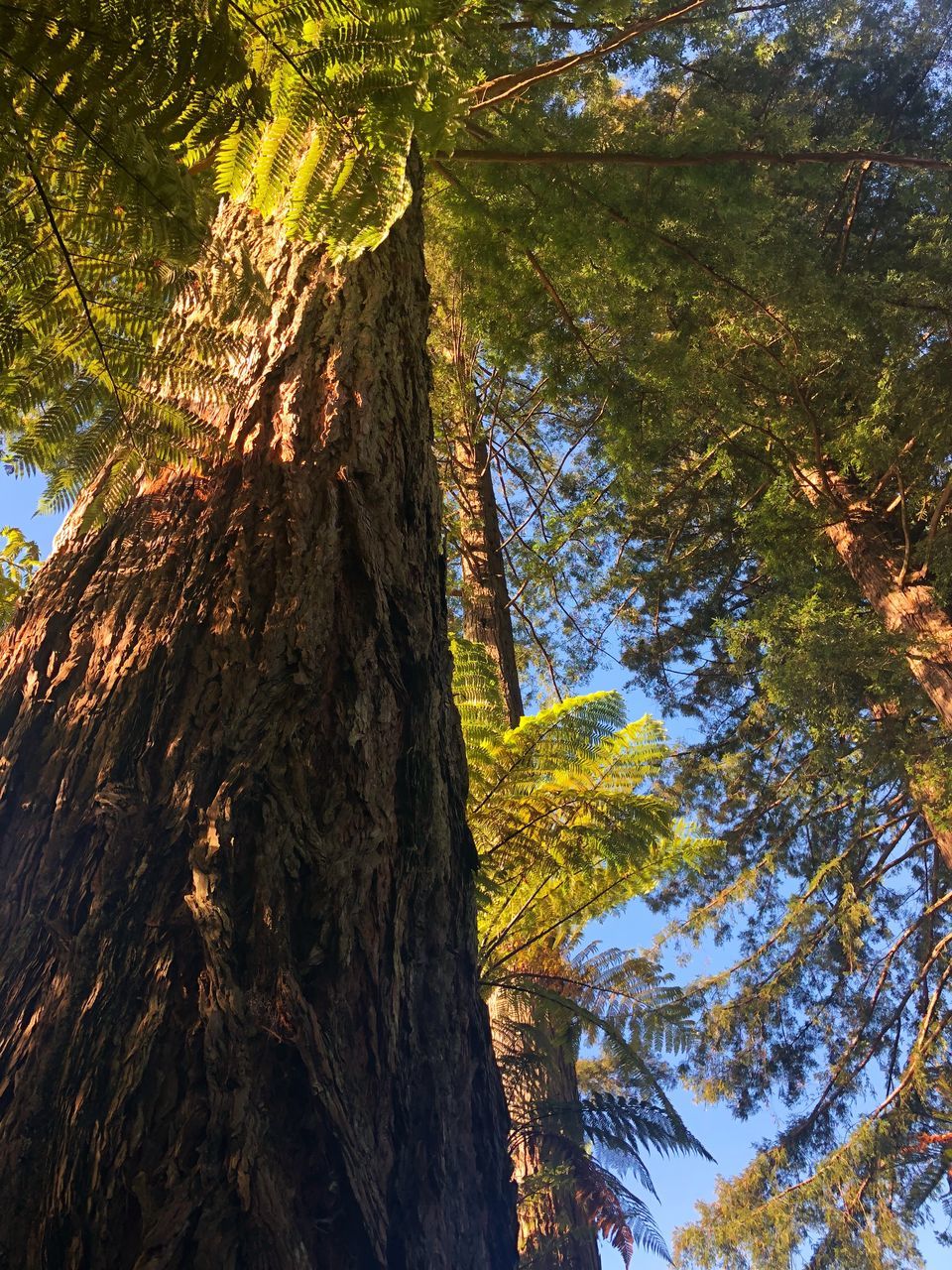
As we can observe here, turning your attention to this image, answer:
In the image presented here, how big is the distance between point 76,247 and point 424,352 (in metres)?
0.97

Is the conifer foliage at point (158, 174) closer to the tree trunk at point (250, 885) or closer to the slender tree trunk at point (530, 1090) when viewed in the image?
the tree trunk at point (250, 885)

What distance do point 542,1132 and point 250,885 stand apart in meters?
2.10

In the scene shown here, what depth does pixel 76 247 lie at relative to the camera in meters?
1.51

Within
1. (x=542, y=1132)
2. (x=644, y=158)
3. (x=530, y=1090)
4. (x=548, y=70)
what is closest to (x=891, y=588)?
(x=644, y=158)

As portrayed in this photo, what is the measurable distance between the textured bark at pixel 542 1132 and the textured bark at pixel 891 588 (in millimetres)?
3998

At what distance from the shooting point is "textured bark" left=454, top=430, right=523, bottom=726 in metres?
5.23

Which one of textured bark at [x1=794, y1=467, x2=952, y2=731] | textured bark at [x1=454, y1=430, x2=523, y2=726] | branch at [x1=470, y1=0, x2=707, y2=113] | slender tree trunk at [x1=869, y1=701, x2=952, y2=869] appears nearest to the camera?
branch at [x1=470, y1=0, x2=707, y2=113]

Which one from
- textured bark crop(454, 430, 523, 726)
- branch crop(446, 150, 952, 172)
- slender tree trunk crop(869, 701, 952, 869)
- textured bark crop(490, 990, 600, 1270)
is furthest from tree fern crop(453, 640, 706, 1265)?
slender tree trunk crop(869, 701, 952, 869)

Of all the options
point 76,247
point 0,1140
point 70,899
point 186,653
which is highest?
point 76,247

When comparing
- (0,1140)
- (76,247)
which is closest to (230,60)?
(76,247)

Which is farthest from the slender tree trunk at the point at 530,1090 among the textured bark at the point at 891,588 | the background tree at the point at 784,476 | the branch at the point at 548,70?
the textured bark at the point at 891,588

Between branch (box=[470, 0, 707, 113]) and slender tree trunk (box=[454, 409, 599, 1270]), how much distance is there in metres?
2.61

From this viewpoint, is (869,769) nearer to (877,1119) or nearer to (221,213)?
(877,1119)

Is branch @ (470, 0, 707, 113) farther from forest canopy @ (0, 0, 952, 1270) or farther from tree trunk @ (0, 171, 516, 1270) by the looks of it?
tree trunk @ (0, 171, 516, 1270)
